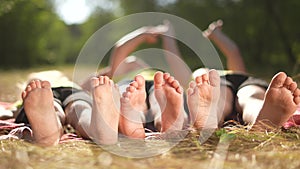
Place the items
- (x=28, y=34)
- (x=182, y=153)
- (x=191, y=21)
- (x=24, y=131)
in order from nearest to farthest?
(x=182, y=153)
(x=24, y=131)
(x=191, y=21)
(x=28, y=34)

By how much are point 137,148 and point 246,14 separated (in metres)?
4.20

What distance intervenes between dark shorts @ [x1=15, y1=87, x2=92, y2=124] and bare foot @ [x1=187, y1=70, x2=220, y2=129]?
0.39 m

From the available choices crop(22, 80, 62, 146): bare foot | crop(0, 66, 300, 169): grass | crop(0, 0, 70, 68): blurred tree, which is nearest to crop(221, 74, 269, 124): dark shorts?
crop(0, 66, 300, 169): grass

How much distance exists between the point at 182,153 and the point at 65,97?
2.39 feet

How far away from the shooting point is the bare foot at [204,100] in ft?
3.47

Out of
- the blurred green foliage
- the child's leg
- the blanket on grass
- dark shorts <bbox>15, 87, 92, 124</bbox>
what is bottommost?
the blanket on grass

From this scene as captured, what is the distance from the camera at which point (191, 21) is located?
16.9 ft

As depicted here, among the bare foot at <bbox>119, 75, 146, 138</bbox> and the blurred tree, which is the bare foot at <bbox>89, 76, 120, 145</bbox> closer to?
the bare foot at <bbox>119, 75, 146, 138</bbox>

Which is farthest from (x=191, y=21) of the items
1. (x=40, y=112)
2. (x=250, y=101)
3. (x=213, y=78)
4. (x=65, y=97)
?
(x=40, y=112)

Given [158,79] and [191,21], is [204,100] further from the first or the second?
[191,21]

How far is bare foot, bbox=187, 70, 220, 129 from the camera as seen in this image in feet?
3.47

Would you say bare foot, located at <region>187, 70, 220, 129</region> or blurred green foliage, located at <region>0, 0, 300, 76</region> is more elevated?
blurred green foliage, located at <region>0, 0, 300, 76</region>

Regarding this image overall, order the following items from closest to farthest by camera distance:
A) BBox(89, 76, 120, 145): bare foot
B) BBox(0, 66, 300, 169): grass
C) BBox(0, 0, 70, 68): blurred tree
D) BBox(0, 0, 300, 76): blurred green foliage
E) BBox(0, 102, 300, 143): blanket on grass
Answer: BBox(0, 66, 300, 169): grass → BBox(89, 76, 120, 145): bare foot → BBox(0, 102, 300, 143): blanket on grass → BBox(0, 0, 300, 76): blurred green foliage → BBox(0, 0, 70, 68): blurred tree

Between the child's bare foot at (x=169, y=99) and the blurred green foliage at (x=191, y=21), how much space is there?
9.05 ft
